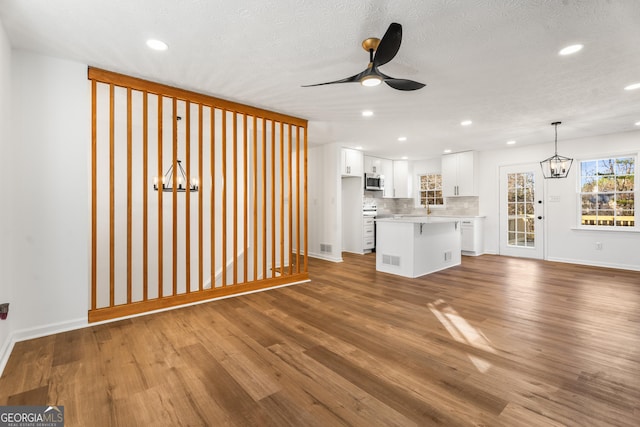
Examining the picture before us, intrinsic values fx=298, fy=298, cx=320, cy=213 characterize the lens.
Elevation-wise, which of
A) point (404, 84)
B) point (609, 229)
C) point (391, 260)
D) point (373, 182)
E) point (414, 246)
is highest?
point (404, 84)

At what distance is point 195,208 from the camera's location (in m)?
5.67

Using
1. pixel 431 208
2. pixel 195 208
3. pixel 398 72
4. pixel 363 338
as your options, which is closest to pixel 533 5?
pixel 398 72

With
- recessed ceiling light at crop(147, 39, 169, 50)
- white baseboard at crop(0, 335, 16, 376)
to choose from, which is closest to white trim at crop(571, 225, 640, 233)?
recessed ceiling light at crop(147, 39, 169, 50)

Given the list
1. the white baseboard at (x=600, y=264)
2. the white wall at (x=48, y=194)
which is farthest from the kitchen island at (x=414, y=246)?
the white wall at (x=48, y=194)

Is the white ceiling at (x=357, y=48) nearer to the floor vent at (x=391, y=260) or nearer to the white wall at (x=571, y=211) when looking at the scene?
the white wall at (x=571, y=211)

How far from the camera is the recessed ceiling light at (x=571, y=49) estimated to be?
2549 millimetres

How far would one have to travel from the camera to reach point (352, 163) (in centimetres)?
697

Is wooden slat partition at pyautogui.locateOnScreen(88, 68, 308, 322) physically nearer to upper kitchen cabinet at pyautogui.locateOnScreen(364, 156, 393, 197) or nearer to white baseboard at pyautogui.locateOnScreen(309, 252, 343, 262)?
white baseboard at pyautogui.locateOnScreen(309, 252, 343, 262)

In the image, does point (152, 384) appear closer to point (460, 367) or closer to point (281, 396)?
point (281, 396)

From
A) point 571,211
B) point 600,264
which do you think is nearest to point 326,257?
point 571,211

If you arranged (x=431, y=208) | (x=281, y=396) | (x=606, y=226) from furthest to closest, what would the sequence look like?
1. (x=431, y=208)
2. (x=606, y=226)
3. (x=281, y=396)

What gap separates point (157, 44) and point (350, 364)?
302 cm

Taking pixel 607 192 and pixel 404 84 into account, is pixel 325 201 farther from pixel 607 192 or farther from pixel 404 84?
pixel 607 192

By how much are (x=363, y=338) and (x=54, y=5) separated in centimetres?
339
